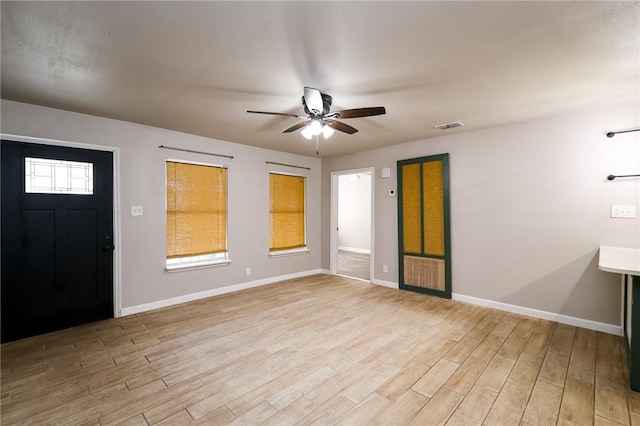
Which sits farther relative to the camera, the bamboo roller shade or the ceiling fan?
the bamboo roller shade

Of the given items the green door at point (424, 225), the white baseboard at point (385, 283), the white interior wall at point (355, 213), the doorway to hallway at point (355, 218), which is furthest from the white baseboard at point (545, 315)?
the white interior wall at point (355, 213)

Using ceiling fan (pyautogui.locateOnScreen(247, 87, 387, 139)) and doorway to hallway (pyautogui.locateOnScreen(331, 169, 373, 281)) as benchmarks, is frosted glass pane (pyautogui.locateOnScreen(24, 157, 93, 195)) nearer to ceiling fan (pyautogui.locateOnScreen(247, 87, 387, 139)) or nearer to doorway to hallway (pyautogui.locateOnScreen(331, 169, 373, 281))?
ceiling fan (pyautogui.locateOnScreen(247, 87, 387, 139))

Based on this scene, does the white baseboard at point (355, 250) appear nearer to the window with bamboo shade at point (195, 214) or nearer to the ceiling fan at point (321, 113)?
the window with bamboo shade at point (195, 214)

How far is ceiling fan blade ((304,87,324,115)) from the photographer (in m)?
2.42

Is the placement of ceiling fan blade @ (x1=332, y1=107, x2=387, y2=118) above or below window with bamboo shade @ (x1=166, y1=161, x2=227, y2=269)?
above

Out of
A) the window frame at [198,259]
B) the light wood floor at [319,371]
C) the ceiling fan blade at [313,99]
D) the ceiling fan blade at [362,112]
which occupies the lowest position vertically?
the light wood floor at [319,371]

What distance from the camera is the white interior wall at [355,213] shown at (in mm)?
9078

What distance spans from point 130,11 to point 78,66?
1051 millimetres

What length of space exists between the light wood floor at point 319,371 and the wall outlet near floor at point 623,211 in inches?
53.8

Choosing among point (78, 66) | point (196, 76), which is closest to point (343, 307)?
point (196, 76)

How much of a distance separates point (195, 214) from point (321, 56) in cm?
324

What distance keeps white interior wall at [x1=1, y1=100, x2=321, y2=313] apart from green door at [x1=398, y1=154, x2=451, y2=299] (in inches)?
92.3

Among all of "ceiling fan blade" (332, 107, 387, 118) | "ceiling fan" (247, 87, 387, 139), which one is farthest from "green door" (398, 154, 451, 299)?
"ceiling fan blade" (332, 107, 387, 118)

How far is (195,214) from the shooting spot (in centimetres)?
440
